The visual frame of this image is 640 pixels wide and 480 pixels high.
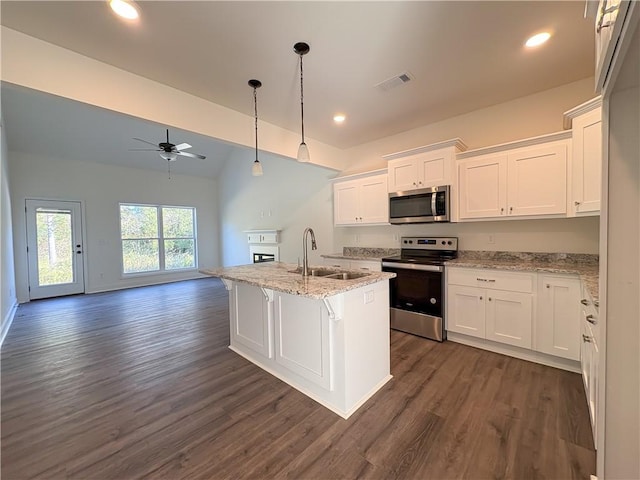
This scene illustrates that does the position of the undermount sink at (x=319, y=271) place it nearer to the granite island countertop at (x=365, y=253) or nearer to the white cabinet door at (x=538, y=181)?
the granite island countertop at (x=365, y=253)

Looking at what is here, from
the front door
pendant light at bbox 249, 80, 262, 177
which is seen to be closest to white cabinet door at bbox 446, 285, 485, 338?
pendant light at bbox 249, 80, 262, 177

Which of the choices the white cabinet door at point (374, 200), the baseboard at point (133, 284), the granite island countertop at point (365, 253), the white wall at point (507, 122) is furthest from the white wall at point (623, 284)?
the baseboard at point (133, 284)

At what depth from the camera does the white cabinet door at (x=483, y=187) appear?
114 inches

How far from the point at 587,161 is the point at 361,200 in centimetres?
248

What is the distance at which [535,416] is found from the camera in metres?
1.85

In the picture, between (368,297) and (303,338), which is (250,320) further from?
(368,297)

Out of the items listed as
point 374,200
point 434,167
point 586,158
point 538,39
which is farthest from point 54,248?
point 586,158

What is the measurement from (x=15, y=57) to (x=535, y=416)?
446cm

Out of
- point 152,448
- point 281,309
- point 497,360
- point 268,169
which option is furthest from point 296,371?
point 268,169

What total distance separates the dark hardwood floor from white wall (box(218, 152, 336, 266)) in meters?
2.94

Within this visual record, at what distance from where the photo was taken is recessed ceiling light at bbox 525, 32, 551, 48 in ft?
6.65

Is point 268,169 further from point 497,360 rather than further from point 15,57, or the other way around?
point 497,360

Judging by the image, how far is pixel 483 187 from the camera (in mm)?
3004

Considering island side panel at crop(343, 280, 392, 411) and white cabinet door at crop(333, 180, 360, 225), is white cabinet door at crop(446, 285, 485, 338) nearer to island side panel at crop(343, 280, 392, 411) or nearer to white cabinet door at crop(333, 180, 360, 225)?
island side panel at crop(343, 280, 392, 411)
